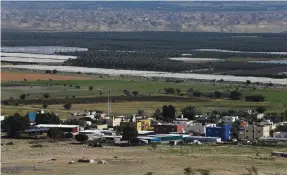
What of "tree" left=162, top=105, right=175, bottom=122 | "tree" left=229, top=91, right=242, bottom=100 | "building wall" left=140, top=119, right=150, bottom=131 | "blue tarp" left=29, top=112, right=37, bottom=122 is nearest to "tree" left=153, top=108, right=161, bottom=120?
"tree" left=162, top=105, right=175, bottom=122

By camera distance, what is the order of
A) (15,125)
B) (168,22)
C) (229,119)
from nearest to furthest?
(15,125)
(229,119)
(168,22)

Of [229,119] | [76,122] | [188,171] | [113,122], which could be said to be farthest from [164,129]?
[188,171]

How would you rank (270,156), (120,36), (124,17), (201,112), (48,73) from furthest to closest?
1. (124,17)
2. (120,36)
3. (48,73)
4. (201,112)
5. (270,156)

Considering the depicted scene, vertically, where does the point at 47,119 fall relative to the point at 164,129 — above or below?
above

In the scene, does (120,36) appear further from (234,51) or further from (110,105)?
(110,105)

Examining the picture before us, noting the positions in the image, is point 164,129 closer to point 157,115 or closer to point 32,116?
point 157,115

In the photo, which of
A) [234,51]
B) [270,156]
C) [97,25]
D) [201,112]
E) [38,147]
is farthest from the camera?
[97,25]

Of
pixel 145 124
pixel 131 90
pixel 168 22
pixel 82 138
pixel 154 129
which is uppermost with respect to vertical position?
pixel 168 22

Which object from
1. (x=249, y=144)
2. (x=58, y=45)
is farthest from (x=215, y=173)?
(x=58, y=45)

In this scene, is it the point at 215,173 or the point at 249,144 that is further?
the point at 249,144
